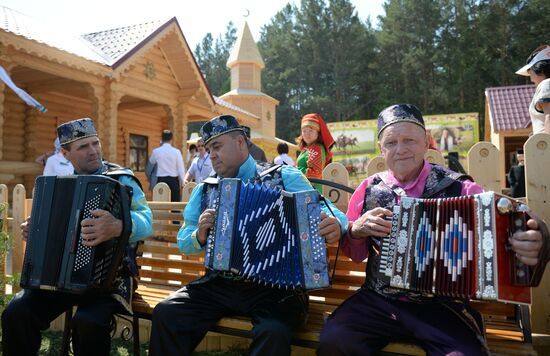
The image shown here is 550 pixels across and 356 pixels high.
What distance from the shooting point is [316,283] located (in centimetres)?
233

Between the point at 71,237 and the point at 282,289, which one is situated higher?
the point at 71,237

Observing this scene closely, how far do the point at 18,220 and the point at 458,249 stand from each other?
4347 millimetres

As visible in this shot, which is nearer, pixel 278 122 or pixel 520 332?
pixel 520 332

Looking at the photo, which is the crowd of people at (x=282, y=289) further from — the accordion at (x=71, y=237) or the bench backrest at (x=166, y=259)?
the bench backrest at (x=166, y=259)

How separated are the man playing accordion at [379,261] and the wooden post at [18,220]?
3.58 m

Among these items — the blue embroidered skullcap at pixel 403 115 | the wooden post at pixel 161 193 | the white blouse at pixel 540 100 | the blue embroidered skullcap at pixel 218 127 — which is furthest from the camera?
the wooden post at pixel 161 193

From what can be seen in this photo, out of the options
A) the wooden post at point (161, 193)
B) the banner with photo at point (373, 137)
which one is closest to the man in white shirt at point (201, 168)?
the wooden post at point (161, 193)

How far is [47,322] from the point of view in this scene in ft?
9.46

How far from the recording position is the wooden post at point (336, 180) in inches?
138

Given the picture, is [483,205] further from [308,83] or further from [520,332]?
[308,83]

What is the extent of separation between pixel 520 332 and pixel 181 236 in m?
2.05

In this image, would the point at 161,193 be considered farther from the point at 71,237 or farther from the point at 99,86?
the point at 99,86

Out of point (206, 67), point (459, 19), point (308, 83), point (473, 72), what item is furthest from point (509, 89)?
point (206, 67)

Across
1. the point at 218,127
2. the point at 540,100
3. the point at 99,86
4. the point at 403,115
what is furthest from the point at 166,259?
the point at 99,86
